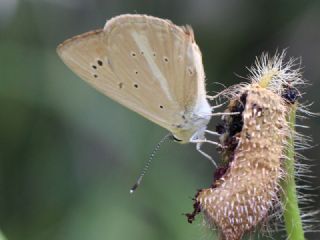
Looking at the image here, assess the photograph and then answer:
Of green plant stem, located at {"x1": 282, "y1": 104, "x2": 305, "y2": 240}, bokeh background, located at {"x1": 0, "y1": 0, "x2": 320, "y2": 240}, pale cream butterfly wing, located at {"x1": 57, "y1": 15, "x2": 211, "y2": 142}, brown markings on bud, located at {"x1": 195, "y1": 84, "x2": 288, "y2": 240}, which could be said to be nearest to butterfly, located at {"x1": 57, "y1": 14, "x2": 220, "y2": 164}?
pale cream butterfly wing, located at {"x1": 57, "y1": 15, "x2": 211, "y2": 142}

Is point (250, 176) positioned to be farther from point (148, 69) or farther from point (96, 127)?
point (96, 127)

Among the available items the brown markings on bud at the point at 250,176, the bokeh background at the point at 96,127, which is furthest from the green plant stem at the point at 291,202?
the bokeh background at the point at 96,127

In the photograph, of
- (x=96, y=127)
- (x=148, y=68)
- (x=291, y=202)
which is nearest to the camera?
(x=291, y=202)

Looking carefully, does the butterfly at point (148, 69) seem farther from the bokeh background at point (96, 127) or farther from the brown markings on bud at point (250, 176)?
the bokeh background at point (96, 127)

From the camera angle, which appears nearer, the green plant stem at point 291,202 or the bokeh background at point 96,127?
the green plant stem at point 291,202

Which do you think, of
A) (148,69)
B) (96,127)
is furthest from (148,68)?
(96,127)
